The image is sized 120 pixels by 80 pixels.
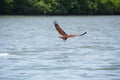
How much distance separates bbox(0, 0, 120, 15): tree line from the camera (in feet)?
363

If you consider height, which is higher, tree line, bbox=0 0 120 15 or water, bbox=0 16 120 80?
water, bbox=0 16 120 80

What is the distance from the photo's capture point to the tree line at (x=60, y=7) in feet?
363

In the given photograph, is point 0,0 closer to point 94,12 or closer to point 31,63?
point 94,12

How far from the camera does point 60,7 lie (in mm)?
114438

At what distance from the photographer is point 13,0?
112188 mm

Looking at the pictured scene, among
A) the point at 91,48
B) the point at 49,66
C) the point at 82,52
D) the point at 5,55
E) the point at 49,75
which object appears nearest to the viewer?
the point at 49,75

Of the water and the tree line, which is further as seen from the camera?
the tree line

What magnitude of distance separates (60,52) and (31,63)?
20.9 feet

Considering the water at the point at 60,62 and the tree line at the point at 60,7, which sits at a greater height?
the water at the point at 60,62

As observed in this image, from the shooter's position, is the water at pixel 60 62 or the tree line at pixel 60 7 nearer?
the water at pixel 60 62

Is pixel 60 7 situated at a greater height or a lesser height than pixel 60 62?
lesser

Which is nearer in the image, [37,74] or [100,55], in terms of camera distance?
[37,74]

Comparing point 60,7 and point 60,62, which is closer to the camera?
point 60,62

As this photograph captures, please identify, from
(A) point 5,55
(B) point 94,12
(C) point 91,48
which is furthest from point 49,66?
(B) point 94,12
